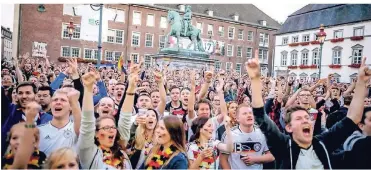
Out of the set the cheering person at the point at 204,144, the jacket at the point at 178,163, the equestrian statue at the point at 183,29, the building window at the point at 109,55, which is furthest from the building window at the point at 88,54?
the jacket at the point at 178,163

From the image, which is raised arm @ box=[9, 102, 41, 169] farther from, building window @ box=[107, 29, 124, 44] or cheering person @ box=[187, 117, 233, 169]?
building window @ box=[107, 29, 124, 44]

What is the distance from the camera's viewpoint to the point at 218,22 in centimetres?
3312

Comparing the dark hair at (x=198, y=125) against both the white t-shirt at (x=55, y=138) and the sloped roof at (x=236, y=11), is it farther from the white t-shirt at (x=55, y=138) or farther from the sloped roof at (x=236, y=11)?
the sloped roof at (x=236, y=11)

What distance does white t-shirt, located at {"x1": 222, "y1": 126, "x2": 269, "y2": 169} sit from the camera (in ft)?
10.8

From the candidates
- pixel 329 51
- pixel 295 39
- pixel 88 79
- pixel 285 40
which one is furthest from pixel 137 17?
pixel 88 79

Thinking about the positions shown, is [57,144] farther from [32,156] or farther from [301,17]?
[301,17]

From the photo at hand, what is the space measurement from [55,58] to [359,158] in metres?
22.8

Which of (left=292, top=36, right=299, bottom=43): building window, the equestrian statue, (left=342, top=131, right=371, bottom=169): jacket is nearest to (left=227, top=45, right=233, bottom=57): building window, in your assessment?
(left=292, top=36, right=299, bottom=43): building window

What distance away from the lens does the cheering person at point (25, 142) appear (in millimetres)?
2266

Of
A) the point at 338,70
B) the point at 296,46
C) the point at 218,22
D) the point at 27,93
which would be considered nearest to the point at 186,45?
the point at 296,46

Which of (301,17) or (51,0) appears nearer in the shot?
(51,0)

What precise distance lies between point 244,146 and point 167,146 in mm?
879

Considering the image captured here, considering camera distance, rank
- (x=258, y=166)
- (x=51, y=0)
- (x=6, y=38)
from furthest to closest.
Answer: (x=6, y=38)
(x=51, y=0)
(x=258, y=166)

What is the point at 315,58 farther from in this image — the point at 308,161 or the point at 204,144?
the point at 308,161
